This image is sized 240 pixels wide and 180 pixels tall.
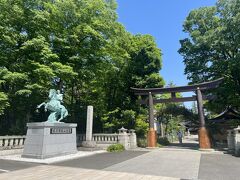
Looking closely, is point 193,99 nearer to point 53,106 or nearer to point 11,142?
point 53,106

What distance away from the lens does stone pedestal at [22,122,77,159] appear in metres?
11.9

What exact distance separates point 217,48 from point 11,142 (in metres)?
20.0

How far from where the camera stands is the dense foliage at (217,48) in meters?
20.9

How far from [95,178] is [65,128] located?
7.34 meters

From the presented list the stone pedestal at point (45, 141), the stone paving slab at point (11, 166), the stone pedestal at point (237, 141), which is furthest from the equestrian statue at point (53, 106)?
the stone pedestal at point (237, 141)

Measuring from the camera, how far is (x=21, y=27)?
61.2 ft

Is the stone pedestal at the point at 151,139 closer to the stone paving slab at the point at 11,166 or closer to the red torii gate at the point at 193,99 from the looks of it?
the red torii gate at the point at 193,99

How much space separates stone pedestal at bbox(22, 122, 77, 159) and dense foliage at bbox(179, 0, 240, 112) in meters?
15.5

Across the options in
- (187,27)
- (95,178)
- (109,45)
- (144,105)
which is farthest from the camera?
(187,27)

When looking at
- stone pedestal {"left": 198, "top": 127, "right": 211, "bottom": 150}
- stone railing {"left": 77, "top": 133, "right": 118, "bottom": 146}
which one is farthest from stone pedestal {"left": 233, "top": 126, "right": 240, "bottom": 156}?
stone railing {"left": 77, "top": 133, "right": 118, "bottom": 146}

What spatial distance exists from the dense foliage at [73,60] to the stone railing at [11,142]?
227 centimetres

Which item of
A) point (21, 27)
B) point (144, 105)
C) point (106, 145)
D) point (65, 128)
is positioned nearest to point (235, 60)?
point (144, 105)

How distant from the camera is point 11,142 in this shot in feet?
47.3

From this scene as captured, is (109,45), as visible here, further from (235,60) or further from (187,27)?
(235,60)
